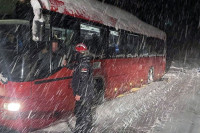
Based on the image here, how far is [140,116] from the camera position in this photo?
19.1 feet

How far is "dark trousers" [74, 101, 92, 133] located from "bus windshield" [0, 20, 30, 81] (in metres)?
1.27

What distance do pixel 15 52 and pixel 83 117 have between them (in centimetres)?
195

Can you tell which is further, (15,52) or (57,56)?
(57,56)

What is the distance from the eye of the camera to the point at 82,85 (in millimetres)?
4312

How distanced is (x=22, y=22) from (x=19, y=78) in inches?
44.4

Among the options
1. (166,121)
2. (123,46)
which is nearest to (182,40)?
(123,46)

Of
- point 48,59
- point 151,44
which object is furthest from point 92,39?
point 151,44

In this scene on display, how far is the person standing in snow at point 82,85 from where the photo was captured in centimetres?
432

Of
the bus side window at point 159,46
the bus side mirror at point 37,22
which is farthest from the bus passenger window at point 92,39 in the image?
the bus side window at point 159,46

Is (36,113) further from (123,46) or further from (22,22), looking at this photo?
(123,46)

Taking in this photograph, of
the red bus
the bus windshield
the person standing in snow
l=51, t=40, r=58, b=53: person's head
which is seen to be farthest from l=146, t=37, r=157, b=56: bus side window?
the bus windshield

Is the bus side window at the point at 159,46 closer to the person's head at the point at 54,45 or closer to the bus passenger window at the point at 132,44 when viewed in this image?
the bus passenger window at the point at 132,44

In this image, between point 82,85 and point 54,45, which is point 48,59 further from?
point 82,85

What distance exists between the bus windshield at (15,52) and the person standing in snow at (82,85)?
1001mm
